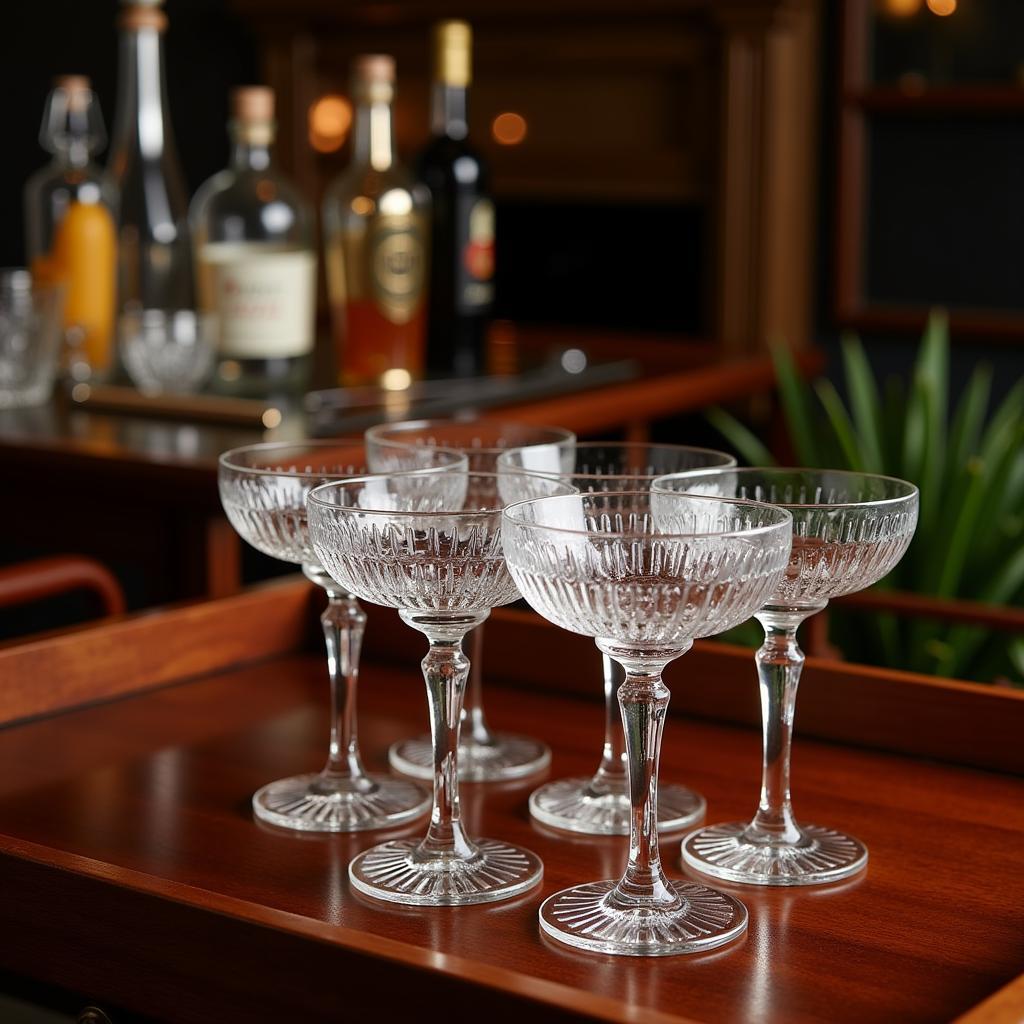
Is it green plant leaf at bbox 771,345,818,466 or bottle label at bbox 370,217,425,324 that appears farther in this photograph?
green plant leaf at bbox 771,345,818,466

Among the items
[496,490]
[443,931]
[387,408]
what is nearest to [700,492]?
[496,490]

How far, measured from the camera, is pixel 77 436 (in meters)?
1.73

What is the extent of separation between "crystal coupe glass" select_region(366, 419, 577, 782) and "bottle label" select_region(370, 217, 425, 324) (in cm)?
79

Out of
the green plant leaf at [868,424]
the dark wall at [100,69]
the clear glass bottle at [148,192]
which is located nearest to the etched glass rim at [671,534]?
the clear glass bottle at [148,192]

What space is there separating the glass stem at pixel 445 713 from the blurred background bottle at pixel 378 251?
3.72 feet

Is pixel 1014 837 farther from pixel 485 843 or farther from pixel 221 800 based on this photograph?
pixel 221 800

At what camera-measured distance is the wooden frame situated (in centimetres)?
303

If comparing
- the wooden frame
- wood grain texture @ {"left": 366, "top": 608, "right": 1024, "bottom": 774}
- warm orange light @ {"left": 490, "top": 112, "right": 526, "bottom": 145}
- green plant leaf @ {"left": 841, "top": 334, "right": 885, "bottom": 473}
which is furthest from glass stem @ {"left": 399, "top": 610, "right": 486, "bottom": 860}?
warm orange light @ {"left": 490, "top": 112, "right": 526, "bottom": 145}

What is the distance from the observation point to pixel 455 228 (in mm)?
2029

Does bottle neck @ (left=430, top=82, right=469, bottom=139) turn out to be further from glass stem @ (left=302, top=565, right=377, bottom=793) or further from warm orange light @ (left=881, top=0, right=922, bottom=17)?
warm orange light @ (left=881, top=0, right=922, bottom=17)

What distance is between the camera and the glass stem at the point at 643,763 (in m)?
0.75

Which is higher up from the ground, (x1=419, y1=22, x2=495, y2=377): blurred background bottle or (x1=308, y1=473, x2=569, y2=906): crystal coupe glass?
(x1=419, y1=22, x2=495, y2=377): blurred background bottle

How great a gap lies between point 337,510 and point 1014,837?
1.33 feet

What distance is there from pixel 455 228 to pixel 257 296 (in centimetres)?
28
